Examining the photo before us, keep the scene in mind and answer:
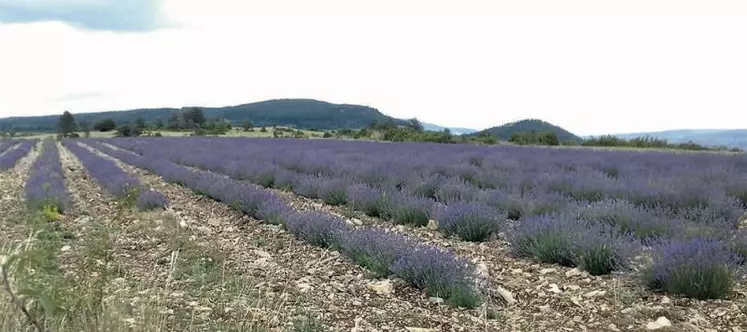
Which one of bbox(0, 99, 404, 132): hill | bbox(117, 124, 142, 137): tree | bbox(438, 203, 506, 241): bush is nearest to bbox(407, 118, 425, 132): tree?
bbox(117, 124, 142, 137): tree

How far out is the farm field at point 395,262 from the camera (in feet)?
12.6

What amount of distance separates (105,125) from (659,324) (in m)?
104

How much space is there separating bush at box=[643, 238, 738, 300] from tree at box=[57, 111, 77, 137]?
3739 inches

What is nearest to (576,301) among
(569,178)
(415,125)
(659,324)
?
(659,324)

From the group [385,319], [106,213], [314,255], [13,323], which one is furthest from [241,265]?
[106,213]

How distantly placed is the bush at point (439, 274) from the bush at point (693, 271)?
1.47m

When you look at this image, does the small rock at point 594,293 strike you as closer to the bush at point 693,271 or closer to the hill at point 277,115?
the bush at point 693,271

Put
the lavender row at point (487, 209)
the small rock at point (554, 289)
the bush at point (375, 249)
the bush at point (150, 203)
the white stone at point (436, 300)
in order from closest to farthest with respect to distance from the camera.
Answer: the white stone at point (436, 300) → the small rock at point (554, 289) → the bush at point (375, 249) → the lavender row at point (487, 209) → the bush at point (150, 203)

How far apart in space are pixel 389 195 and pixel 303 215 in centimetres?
198

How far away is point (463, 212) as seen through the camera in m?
6.84

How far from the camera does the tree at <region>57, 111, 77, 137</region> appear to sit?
8681cm

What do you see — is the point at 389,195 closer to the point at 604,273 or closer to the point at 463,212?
the point at 463,212

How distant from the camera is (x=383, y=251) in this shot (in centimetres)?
534

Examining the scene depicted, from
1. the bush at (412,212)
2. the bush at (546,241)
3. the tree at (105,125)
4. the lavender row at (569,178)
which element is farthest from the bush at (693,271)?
the tree at (105,125)
